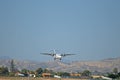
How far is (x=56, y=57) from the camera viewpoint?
187 meters
